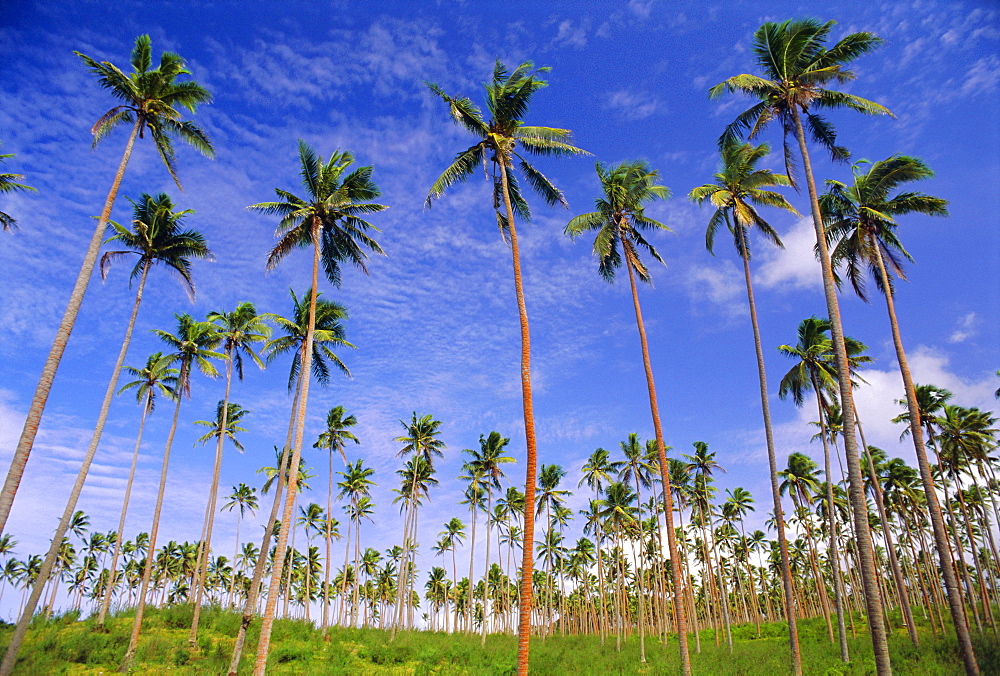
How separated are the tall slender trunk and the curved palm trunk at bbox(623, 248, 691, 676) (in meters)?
5.85

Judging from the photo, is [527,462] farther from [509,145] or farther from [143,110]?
[143,110]

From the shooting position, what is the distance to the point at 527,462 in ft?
49.7

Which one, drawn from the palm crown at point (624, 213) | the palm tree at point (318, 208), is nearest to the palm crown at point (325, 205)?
the palm tree at point (318, 208)

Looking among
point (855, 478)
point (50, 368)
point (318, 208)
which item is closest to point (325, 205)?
point (318, 208)

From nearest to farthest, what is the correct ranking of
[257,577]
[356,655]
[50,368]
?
1. [50,368]
2. [257,577]
3. [356,655]

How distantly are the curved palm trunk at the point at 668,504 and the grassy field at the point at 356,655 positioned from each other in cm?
939

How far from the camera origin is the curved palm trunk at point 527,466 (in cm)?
1330

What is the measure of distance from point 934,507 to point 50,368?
2869 centimetres

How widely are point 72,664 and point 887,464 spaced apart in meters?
54.4

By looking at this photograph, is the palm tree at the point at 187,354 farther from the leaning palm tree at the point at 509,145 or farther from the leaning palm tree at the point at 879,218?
the leaning palm tree at the point at 879,218

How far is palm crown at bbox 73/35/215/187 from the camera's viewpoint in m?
17.6

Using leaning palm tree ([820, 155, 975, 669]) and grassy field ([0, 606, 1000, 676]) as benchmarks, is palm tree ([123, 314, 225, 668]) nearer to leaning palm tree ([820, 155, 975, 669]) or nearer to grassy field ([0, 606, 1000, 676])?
grassy field ([0, 606, 1000, 676])

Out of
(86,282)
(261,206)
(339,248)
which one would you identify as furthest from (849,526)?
(86,282)

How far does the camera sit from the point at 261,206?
69.2 ft
